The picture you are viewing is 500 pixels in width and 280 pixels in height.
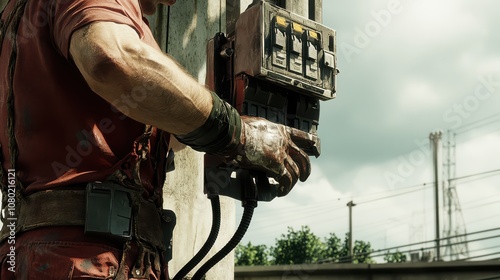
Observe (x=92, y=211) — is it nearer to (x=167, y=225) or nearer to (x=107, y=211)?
(x=107, y=211)

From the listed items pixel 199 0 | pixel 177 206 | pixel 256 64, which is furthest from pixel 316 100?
pixel 199 0

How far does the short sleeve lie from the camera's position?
2.31m

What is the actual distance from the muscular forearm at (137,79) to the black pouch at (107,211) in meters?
0.25

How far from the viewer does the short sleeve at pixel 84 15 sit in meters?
2.31

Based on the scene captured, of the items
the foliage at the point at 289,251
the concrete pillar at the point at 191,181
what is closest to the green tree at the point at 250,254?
the foliage at the point at 289,251

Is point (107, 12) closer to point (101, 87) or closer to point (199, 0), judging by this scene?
point (101, 87)

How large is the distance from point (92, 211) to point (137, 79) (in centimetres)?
44

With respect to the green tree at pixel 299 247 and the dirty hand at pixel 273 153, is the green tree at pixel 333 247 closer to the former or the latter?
the green tree at pixel 299 247

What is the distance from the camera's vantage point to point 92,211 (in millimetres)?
2447

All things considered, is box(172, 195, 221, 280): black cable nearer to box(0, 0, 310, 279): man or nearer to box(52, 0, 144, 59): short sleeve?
box(0, 0, 310, 279): man

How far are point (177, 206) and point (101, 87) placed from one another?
2030 millimetres

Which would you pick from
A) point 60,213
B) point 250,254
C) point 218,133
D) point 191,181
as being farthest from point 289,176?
point 250,254

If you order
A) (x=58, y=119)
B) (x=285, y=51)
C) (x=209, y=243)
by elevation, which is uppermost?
(x=285, y=51)

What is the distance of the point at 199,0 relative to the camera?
4.60 meters
